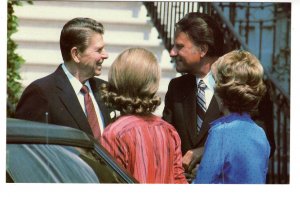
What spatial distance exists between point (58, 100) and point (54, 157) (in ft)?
3.61

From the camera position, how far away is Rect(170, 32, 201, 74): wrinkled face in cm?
500


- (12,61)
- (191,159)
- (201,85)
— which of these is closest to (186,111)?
(201,85)

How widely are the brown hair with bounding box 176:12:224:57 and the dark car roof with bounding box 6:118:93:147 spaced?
126 centimetres

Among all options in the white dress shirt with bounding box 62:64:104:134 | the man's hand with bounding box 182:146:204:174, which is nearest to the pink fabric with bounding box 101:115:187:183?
the man's hand with bounding box 182:146:204:174

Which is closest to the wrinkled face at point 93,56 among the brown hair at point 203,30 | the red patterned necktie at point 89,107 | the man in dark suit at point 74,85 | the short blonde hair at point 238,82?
the man in dark suit at point 74,85

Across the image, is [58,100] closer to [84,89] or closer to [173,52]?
[84,89]

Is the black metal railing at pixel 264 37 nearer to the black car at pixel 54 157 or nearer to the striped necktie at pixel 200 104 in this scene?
the striped necktie at pixel 200 104

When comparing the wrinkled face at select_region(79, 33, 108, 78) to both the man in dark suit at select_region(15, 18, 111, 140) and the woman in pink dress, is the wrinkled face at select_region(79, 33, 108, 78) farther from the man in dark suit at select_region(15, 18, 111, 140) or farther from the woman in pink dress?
the woman in pink dress

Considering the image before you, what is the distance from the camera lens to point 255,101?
4.76 meters
